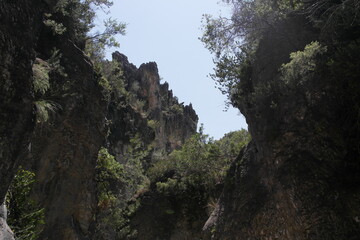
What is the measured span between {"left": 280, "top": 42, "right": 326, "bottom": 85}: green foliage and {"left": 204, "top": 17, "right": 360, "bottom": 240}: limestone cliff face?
15cm

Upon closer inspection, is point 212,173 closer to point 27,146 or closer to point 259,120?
point 259,120

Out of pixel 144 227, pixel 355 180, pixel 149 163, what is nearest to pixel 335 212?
pixel 355 180

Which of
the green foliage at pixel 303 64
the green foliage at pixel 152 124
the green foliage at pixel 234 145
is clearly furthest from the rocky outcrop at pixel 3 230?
the green foliage at pixel 152 124

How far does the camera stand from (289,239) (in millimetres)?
8008

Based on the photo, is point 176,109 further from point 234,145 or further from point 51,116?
point 51,116

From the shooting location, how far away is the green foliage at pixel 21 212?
8.30 m

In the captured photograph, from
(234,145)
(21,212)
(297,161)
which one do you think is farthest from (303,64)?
(234,145)

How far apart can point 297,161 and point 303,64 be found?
2.58 meters

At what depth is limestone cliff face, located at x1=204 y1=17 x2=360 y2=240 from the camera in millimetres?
7664

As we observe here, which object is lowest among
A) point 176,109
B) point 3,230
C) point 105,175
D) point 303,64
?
point 3,230

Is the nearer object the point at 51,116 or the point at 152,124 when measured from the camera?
the point at 51,116

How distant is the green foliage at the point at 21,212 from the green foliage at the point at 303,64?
297 inches

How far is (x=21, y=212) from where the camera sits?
8.83 m

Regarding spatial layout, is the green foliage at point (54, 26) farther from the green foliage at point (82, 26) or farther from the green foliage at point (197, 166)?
the green foliage at point (197, 166)
